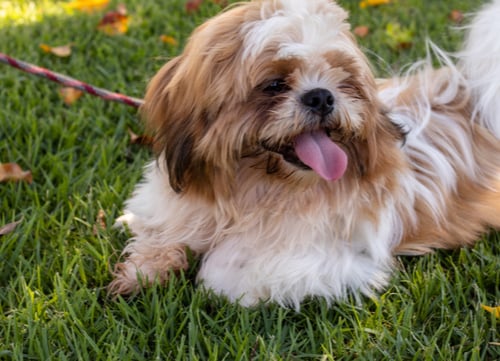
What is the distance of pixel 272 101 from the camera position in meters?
2.41

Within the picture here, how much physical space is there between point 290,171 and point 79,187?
4.31 ft

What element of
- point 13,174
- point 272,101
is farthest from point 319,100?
point 13,174

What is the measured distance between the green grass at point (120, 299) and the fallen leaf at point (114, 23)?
1.06 metres

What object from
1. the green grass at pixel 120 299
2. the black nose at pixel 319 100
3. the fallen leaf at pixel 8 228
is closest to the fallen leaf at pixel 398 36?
the green grass at pixel 120 299

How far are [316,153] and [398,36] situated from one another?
9.20 feet

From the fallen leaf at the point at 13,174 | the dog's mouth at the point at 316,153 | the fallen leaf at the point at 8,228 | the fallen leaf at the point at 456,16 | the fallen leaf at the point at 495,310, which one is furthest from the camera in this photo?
the fallen leaf at the point at 456,16

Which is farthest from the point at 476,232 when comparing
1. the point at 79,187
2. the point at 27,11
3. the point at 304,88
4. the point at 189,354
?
the point at 27,11

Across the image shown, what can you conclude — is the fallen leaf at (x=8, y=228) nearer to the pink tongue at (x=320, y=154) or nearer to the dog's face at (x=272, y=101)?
the dog's face at (x=272, y=101)

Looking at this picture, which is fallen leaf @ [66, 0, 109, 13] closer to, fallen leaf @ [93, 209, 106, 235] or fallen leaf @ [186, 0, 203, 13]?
fallen leaf @ [186, 0, 203, 13]

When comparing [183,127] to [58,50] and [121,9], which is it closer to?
[58,50]

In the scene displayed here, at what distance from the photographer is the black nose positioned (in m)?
2.36

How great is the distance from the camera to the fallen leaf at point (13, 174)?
3412 mm

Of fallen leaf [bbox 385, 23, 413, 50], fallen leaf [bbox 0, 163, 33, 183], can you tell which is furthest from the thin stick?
fallen leaf [bbox 385, 23, 413, 50]

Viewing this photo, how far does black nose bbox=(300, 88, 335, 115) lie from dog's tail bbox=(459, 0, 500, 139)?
1134mm
